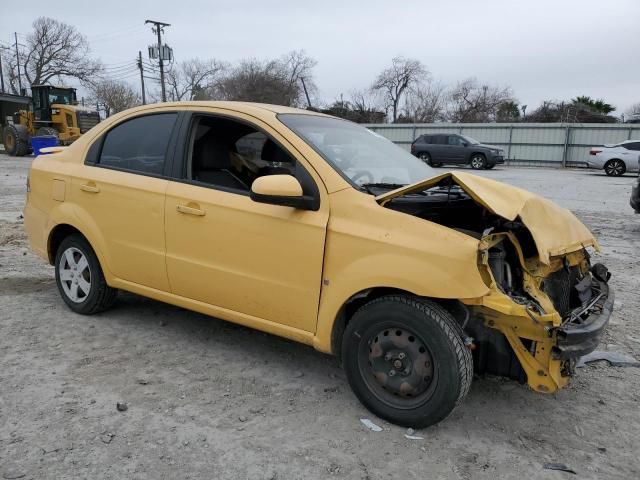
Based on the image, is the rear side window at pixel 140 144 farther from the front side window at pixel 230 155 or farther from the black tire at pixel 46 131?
the black tire at pixel 46 131

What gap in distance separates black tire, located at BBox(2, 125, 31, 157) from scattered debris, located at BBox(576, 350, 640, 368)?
87.6 feet

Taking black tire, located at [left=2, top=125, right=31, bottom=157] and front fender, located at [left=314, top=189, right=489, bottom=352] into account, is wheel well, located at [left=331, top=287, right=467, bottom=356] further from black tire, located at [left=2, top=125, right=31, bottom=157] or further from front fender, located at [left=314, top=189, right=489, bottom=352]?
black tire, located at [left=2, top=125, right=31, bottom=157]

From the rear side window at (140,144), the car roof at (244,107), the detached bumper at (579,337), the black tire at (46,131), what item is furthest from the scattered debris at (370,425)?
the black tire at (46,131)

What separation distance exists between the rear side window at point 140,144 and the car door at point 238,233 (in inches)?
8.7

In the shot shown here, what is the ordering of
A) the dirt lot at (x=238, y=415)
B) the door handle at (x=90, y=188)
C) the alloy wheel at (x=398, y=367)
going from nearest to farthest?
the dirt lot at (x=238, y=415), the alloy wheel at (x=398, y=367), the door handle at (x=90, y=188)

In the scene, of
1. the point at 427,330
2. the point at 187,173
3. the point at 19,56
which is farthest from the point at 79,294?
the point at 19,56

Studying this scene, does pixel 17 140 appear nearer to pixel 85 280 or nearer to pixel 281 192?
pixel 85 280

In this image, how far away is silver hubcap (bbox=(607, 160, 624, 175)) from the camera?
2212cm

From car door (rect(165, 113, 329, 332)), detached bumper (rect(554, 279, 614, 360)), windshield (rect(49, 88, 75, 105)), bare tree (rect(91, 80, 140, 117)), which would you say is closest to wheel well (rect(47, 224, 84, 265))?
car door (rect(165, 113, 329, 332))

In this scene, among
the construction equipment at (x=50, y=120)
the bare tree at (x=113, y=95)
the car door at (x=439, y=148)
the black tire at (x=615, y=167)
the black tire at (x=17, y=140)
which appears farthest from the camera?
the bare tree at (x=113, y=95)

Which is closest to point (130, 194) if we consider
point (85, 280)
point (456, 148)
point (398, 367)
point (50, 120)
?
point (85, 280)

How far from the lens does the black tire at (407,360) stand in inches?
105

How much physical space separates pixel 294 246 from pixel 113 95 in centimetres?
6572

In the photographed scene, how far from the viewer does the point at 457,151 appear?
2533 centimetres
